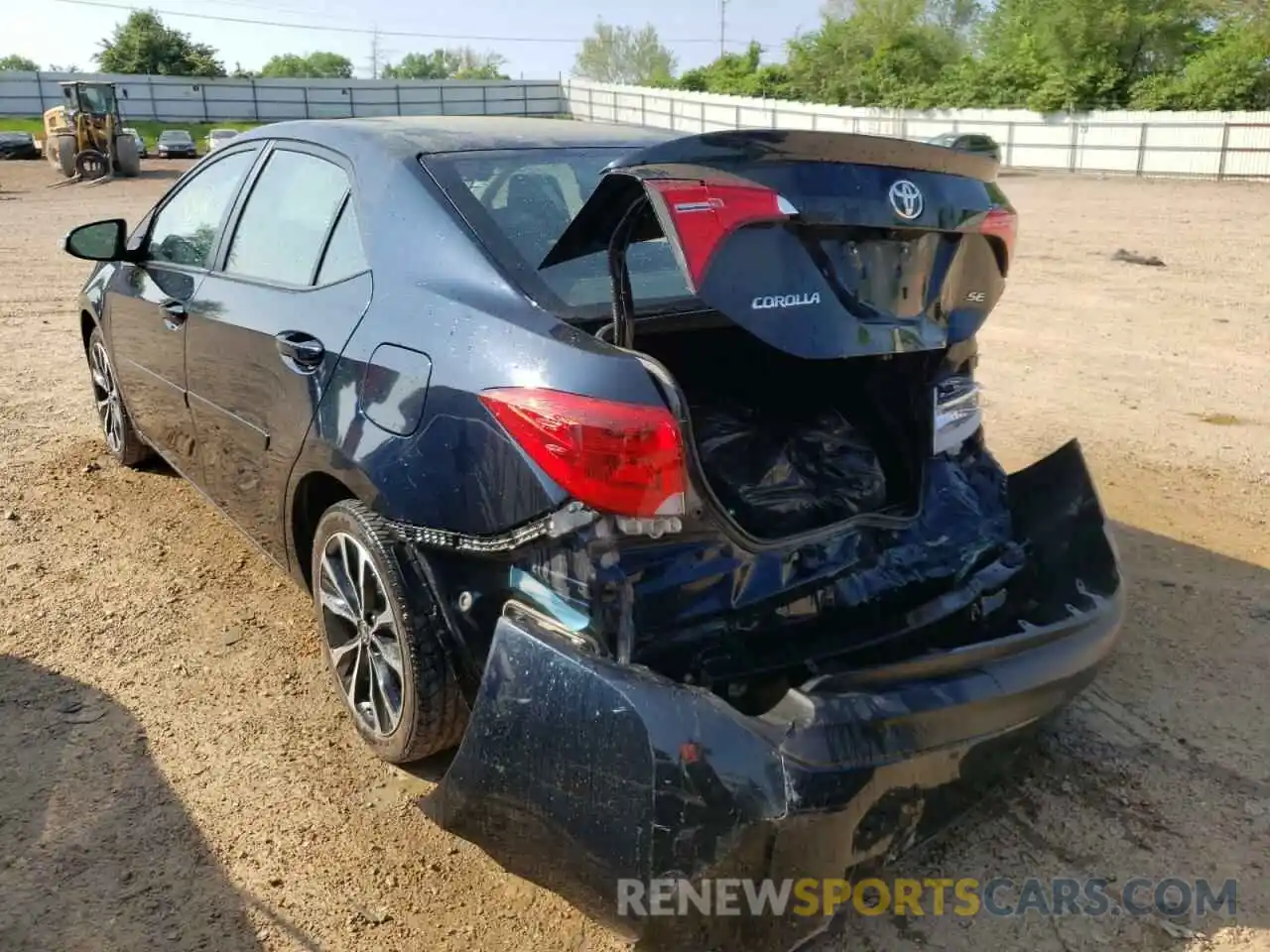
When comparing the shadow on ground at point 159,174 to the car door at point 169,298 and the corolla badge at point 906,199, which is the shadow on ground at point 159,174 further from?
the corolla badge at point 906,199

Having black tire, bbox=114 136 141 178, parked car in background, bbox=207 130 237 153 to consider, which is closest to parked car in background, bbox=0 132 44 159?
parked car in background, bbox=207 130 237 153

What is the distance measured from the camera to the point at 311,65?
103812mm

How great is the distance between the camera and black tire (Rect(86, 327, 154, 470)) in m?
5.09

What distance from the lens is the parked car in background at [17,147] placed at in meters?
35.2

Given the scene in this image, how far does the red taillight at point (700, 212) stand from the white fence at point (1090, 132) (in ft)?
61.0

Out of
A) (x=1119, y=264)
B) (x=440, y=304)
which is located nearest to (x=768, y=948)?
(x=440, y=304)

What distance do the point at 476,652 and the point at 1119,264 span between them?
38.0ft

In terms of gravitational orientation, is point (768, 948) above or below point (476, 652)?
below

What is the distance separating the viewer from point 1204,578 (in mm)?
4062

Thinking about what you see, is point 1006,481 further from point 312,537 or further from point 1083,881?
point 312,537

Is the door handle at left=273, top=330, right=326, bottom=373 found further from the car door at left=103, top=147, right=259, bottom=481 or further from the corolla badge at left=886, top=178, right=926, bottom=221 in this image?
the corolla badge at left=886, top=178, right=926, bottom=221

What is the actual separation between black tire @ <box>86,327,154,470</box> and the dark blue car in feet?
6.36

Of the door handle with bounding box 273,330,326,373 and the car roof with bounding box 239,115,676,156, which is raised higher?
the car roof with bounding box 239,115,676,156

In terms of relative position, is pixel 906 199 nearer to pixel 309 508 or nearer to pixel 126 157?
pixel 309 508
